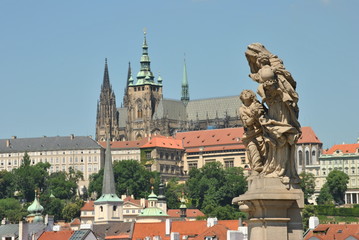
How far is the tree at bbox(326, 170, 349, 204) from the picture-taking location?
18912cm

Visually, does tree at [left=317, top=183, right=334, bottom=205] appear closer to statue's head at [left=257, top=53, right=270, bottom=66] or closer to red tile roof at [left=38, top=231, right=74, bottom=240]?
red tile roof at [left=38, top=231, right=74, bottom=240]

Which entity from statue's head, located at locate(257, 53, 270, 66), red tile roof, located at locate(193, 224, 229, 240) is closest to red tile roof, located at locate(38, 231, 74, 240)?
red tile roof, located at locate(193, 224, 229, 240)

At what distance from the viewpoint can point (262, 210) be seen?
34.8 feet

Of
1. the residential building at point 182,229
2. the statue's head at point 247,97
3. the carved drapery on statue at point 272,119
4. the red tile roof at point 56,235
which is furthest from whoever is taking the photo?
the red tile roof at point 56,235

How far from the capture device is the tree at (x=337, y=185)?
18912 centimetres

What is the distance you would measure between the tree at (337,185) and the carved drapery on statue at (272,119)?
180 metres

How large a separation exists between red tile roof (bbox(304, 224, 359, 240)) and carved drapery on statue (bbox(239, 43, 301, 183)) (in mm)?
42689

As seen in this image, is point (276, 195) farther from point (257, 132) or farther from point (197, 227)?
point (197, 227)

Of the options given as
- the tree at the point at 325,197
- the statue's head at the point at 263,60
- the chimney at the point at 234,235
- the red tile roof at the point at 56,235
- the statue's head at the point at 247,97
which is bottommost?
the red tile roof at the point at 56,235

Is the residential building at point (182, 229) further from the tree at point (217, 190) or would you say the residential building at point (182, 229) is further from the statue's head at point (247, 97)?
the tree at point (217, 190)

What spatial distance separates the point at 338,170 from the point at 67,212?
5112 cm

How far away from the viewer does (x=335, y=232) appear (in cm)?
5772

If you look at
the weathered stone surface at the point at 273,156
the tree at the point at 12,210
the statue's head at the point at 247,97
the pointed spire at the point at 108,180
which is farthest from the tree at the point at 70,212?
the weathered stone surface at the point at 273,156

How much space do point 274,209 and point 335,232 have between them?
4797 centimetres
